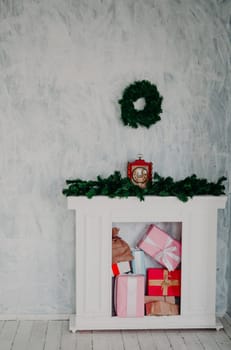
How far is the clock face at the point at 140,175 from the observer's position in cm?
364

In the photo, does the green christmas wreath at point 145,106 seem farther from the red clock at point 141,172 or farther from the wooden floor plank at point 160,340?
the wooden floor plank at point 160,340

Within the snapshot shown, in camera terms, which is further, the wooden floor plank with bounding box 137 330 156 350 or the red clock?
the red clock

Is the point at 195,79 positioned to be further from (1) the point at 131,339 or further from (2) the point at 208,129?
(1) the point at 131,339

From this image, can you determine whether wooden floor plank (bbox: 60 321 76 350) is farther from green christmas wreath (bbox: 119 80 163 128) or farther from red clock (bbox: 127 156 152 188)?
green christmas wreath (bbox: 119 80 163 128)

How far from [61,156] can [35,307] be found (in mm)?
1099

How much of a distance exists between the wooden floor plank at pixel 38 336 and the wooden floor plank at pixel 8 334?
120 millimetres

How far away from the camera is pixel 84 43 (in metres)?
3.70

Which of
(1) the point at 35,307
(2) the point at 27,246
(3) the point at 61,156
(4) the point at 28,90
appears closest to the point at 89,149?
(3) the point at 61,156

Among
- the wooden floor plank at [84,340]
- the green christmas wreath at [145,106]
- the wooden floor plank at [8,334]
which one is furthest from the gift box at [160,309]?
the green christmas wreath at [145,106]

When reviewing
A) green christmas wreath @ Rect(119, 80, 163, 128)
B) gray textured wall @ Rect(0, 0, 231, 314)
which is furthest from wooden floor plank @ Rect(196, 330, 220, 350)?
green christmas wreath @ Rect(119, 80, 163, 128)

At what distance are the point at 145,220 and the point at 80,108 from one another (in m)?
0.91

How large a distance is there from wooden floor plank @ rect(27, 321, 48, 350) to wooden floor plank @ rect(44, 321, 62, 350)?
3cm

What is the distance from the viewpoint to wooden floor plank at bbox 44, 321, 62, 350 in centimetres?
331

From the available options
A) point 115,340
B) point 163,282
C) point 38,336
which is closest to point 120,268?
point 163,282
